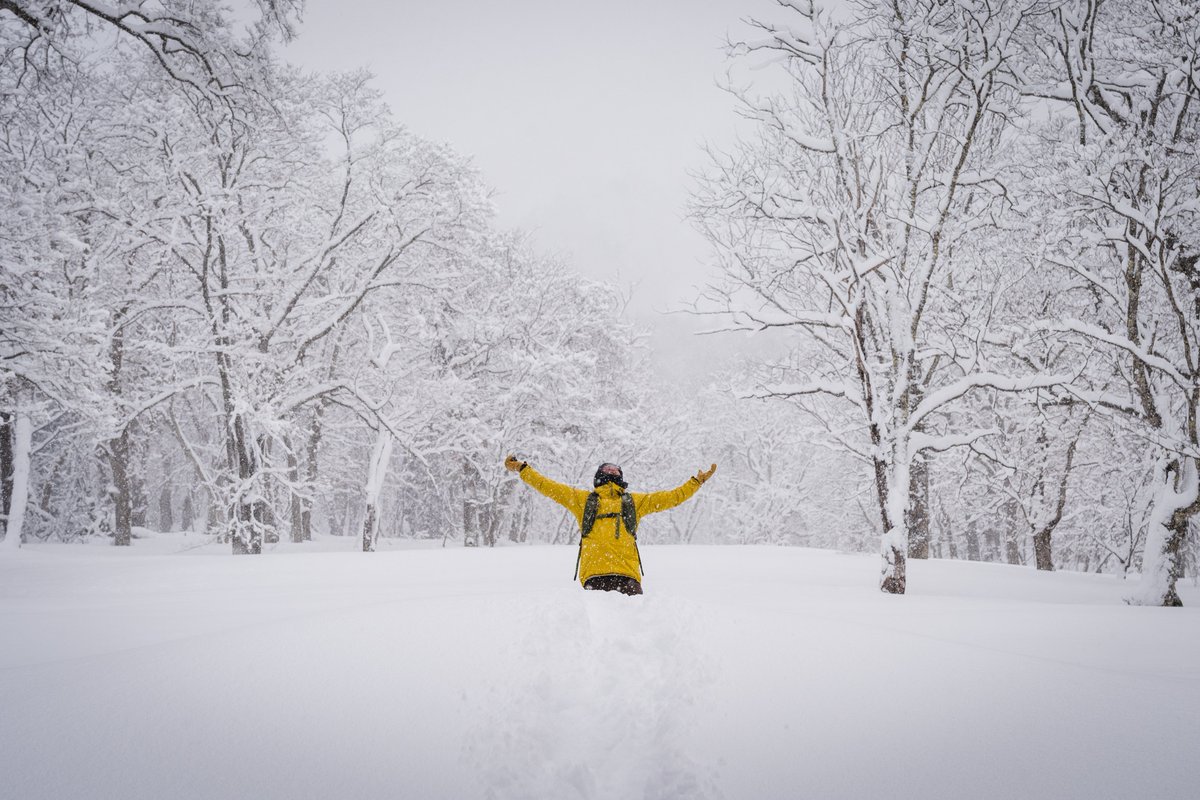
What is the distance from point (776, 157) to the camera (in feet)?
28.0

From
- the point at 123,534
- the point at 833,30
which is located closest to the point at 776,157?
the point at 833,30

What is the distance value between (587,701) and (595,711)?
0.11 m

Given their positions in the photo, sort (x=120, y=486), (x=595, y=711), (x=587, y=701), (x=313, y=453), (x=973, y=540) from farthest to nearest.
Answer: (x=973, y=540), (x=313, y=453), (x=120, y=486), (x=587, y=701), (x=595, y=711)

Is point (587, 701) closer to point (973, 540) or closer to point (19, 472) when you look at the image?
point (19, 472)

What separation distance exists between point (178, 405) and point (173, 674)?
20.8 meters

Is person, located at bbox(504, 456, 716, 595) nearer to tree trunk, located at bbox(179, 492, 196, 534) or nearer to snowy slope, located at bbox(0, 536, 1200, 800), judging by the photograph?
snowy slope, located at bbox(0, 536, 1200, 800)

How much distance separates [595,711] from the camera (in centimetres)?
325

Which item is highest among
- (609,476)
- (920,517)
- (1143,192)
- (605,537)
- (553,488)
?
(1143,192)

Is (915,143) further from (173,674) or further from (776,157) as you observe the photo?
(173,674)

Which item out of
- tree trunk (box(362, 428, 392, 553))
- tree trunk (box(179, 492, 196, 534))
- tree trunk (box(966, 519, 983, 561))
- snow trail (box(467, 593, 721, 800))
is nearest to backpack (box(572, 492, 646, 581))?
snow trail (box(467, 593, 721, 800))

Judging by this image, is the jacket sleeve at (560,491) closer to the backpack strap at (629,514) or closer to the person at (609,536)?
the person at (609,536)

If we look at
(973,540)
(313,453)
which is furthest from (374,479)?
(973,540)

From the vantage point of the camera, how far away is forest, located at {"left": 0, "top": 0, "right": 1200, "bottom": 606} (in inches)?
258

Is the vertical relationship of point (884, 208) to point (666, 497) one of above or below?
above
